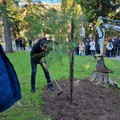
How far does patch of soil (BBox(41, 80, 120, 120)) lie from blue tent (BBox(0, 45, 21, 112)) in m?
2.16

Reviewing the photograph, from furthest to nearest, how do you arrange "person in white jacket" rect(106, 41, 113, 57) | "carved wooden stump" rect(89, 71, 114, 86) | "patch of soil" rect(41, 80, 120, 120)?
"person in white jacket" rect(106, 41, 113, 57) < "carved wooden stump" rect(89, 71, 114, 86) < "patch of soil" rect(41, 80, 120, 120)

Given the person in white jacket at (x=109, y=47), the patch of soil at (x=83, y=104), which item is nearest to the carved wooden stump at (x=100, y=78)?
the patch of soil at (x=83, y=104)

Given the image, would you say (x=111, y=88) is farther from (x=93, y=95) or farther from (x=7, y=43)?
(x=7, y=43)

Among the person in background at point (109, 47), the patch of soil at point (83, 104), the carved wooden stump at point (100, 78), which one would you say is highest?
the person in background at point (109, 47)

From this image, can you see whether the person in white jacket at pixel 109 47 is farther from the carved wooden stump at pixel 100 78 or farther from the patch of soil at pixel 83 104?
the patch of soil at pixel 83 104

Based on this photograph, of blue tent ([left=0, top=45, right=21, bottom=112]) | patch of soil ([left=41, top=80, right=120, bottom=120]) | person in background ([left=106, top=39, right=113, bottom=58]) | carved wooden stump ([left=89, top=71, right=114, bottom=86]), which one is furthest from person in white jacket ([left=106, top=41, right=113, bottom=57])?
blue tent ([left=0, top=45, right=21, bottom=112])

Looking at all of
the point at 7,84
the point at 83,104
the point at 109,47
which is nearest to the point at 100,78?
the point at 83,104

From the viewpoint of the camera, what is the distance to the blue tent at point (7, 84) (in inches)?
108

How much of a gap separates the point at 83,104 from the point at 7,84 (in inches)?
128

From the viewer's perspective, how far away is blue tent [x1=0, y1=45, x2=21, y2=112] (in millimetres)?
2754

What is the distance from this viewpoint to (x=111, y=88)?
7602 millimetres

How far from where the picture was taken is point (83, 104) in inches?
227

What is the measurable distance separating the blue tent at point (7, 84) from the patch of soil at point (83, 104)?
2.16 m

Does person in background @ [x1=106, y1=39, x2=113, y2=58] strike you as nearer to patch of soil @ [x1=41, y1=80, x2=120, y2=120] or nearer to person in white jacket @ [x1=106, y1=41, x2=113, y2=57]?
person in white jacket @ [x1=106, y1=41, x2=113, y2=57]
